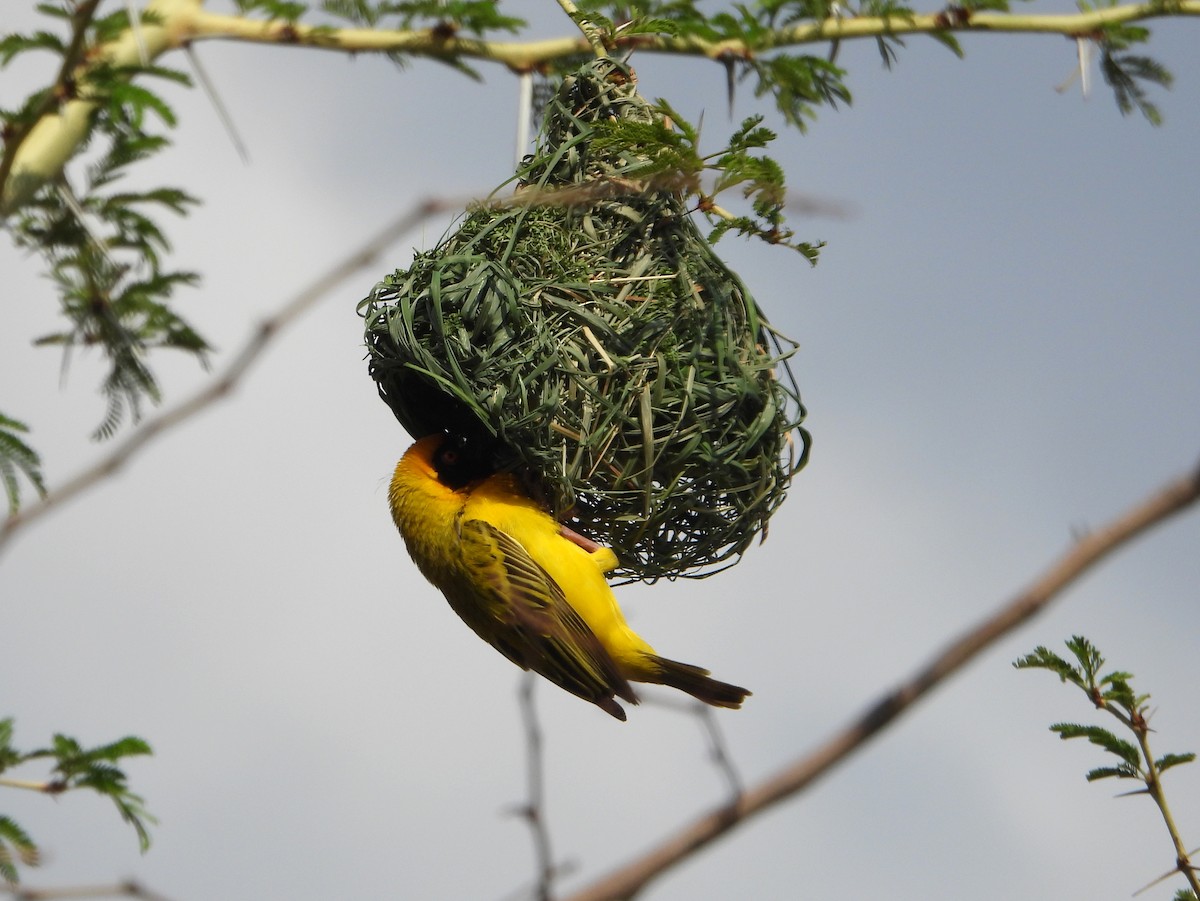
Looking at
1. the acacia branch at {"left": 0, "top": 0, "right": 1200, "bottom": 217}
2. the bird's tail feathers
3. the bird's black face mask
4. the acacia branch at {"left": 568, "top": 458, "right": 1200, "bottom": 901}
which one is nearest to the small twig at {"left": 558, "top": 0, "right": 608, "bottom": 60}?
the acacia branch at {"left": 0, "top": 0, "right": 1200, "bottom": 217}

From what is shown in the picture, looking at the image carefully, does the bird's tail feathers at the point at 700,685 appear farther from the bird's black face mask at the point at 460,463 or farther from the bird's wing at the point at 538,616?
the bird's black face mask at the point at 460,463

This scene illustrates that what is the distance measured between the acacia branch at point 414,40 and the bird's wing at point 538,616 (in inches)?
49.1

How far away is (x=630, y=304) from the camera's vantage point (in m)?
3.45

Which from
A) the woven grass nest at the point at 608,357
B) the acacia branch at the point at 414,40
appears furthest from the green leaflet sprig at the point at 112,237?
the woven grass nest at the point at 608,357

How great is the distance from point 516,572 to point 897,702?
2.86 metres

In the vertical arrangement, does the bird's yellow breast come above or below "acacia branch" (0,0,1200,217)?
below

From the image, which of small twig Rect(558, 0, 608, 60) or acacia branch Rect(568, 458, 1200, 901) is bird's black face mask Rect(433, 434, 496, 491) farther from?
acacia branch Rect(568, 458, 1200, 901)

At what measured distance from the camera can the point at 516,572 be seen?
357cm

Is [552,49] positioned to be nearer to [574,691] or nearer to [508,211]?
[508,211]

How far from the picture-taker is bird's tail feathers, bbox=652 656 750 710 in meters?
3.80

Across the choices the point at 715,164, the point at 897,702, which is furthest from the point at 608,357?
the point at 897,702

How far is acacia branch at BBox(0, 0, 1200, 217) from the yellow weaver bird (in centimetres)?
120

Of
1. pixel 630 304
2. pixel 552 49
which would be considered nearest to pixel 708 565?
→ pixel 630 304

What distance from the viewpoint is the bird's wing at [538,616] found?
3562 mm
